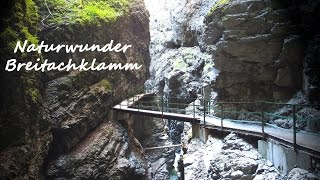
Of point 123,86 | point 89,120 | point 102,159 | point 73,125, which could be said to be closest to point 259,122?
point 102,159

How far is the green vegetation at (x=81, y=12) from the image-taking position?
13.7 m

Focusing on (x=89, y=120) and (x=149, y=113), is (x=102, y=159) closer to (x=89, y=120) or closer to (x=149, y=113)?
(x=89, y=120)

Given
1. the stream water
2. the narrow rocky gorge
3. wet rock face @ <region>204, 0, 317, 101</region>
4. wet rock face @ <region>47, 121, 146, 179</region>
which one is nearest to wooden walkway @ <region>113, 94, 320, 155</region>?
the narrow rocky gorge

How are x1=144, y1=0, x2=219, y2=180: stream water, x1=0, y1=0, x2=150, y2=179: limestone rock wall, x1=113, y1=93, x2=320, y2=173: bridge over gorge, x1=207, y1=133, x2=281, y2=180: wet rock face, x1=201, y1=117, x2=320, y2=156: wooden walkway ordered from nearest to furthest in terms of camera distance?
x1=201, y1=117, x2=320, y2=156: wooden walkway → x1=113, y1=93, x2=320, y2=173: bridge over gorge → x1=207, y1=133, x2=281, y2=180: wet rock face → x1=0, y1=0, x2=150, y2=179: limestone rock wall → x1=144, y1=0, x2=219, y2=180: stream water

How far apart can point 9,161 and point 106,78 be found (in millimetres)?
6952

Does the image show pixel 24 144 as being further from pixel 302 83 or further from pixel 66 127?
pixel 302 83

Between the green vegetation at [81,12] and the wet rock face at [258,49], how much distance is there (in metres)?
5.91

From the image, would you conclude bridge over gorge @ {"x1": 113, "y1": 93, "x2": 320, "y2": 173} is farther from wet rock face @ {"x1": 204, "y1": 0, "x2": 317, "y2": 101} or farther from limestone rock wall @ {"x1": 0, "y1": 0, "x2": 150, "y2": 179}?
limestone rock wall @ {"x1": 0, "y1": 0, "x2": 150, "y2": 179}

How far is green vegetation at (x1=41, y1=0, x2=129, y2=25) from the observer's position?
13.7 meters

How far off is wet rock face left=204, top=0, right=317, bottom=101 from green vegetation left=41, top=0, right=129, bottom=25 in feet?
19.4

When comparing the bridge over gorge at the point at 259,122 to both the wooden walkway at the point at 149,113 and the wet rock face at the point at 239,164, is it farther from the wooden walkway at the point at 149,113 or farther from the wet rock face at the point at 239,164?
the wet rock face at the point at 239,164

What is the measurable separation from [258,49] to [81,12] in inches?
332

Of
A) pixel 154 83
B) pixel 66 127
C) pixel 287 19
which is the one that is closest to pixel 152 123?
pixel 154 83

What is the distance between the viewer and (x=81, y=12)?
14.5 metres
